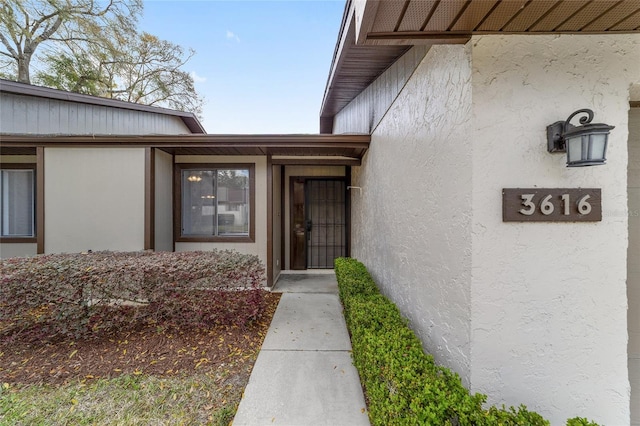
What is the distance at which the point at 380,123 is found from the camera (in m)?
3.75

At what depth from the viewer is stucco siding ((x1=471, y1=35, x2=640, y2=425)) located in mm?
1600

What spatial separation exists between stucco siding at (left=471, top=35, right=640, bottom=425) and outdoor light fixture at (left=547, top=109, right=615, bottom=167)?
6 cm

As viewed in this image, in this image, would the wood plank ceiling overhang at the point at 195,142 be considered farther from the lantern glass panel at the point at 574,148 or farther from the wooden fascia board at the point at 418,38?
the lantern glass panel at the point at 574,148

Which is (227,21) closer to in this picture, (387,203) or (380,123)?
(380,123)

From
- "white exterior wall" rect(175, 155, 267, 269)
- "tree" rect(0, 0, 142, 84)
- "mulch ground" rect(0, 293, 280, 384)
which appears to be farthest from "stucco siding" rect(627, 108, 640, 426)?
"tree" rect(0, 0, 142, 84)

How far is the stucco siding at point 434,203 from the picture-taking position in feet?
5.53

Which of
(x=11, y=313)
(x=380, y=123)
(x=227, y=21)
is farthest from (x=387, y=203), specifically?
(x=227, y=21)

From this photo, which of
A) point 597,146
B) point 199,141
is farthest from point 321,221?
point 597,146

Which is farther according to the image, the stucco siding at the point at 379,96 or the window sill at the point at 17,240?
the window sill at the point at 17,240

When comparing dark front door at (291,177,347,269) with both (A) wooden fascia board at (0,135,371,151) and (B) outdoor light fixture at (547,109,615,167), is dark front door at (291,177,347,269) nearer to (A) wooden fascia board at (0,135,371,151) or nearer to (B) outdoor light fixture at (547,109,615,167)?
(A) wooden fascia board at (0,135,371,151)

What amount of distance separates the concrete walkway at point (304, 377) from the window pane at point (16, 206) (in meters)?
5.46

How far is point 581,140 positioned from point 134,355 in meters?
4.24

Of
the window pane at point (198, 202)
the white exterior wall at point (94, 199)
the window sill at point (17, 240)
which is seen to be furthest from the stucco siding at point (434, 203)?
the window sill at point (17, 240)

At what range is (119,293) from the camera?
3115mm
